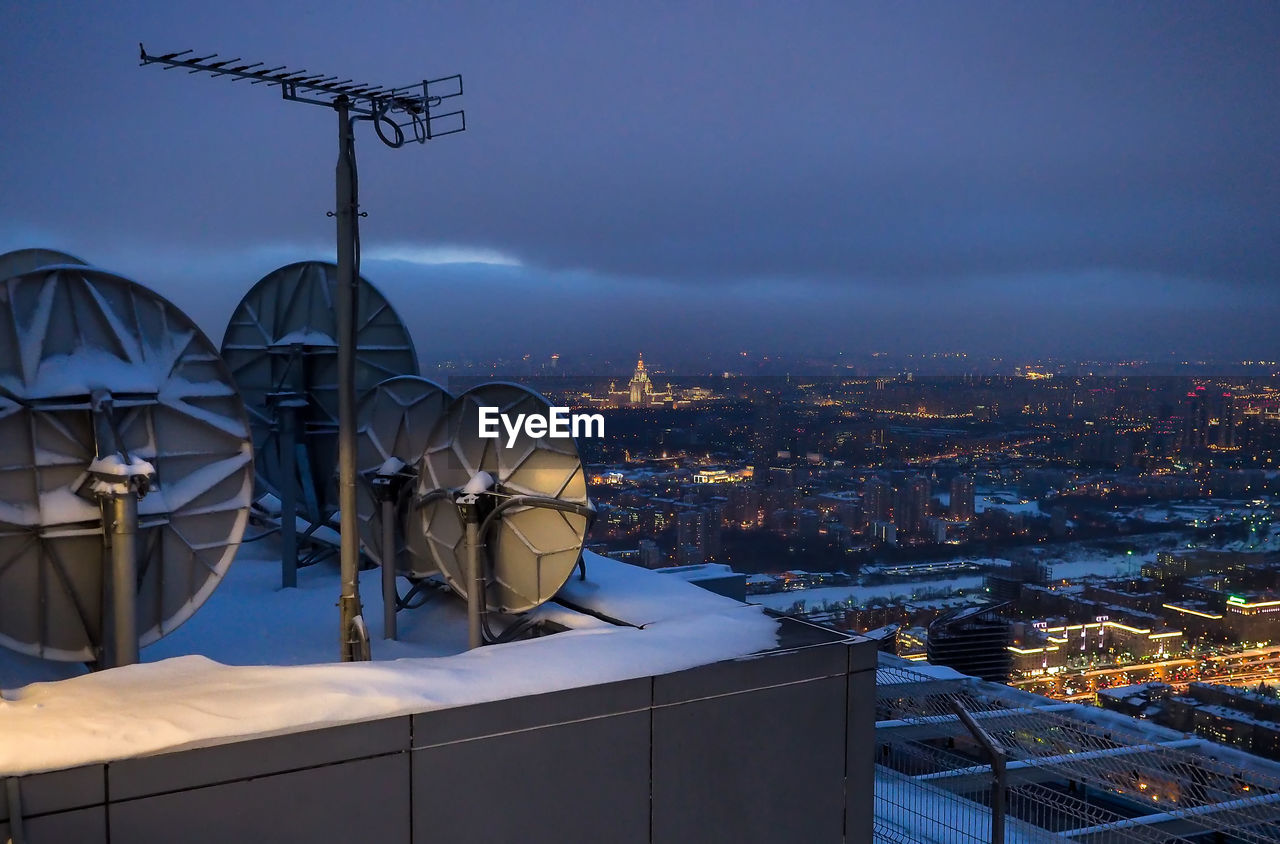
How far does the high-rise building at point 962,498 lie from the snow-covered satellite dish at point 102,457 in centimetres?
2609

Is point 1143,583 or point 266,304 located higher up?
point 266,304

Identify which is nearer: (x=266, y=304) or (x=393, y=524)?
(x=393, y=524)

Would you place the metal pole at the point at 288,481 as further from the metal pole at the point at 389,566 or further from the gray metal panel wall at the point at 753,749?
the gray metal panel wall at the point at 753,749

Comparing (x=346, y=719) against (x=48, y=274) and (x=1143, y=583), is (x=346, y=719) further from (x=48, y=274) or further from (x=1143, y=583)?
(x=1143, y=583)

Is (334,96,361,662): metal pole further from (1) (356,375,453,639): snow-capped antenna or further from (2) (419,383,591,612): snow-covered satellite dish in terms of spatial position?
(1) (356,375,453,639): snow-capped antenna

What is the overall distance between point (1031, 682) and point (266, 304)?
69.0ft

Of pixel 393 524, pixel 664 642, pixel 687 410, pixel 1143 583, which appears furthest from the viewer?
pixel 1143 583

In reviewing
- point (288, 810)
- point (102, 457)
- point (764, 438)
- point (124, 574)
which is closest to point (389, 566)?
point (124, 574)

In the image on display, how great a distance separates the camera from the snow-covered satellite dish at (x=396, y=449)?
43.6 feet

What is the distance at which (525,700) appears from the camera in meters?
7.12

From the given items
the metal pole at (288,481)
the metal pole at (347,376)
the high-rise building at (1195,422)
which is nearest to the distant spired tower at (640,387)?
the metal pole at (288,481)

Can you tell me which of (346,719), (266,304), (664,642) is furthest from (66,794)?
(266,304)

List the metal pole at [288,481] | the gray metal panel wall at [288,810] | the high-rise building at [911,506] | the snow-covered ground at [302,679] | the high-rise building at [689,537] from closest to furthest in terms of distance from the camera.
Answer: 1. the gray metal panel wall at [288,810]
2. the snow-covered ground at [302,679]
3. the metal pole at [288,481]
4. the high-rise building at [689,537]
5. the high-rise building at [911,506]

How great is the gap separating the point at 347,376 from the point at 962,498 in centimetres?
2586
